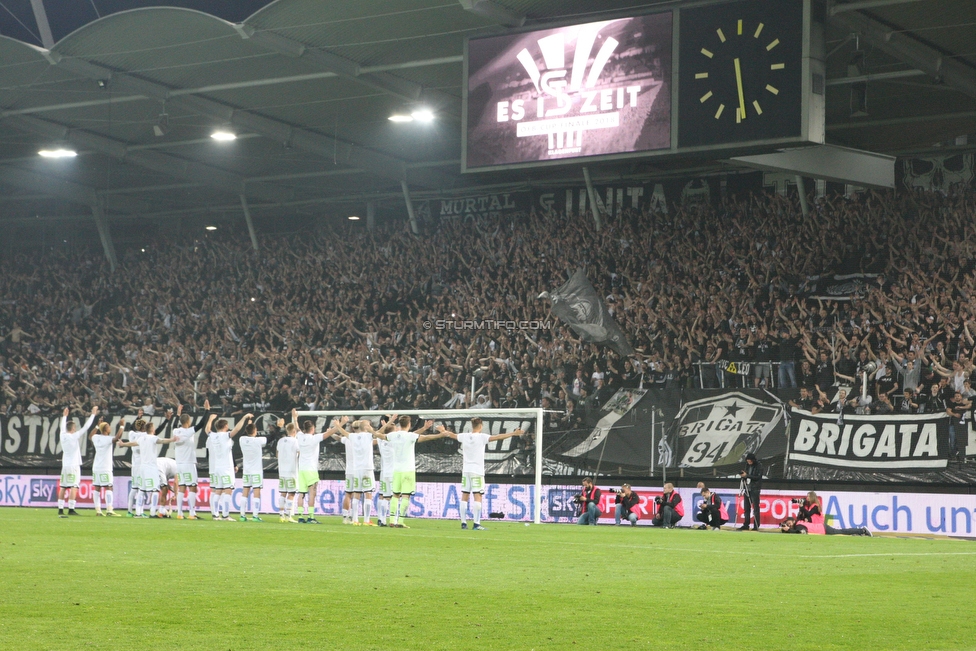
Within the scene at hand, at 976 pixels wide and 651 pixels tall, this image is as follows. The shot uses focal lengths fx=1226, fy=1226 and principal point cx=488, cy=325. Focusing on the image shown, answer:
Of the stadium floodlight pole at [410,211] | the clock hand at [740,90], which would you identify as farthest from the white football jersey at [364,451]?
the stadium floodlight pole at [410,211]

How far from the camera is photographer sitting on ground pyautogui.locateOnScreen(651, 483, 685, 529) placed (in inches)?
1000

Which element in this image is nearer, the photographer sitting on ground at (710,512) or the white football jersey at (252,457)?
the white football jersey at (252,457)

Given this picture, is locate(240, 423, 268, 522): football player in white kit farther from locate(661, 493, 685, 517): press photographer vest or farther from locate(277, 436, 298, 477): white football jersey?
locate(661, 493, 685, 517): press photographer vest

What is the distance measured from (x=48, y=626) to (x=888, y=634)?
5.48 m

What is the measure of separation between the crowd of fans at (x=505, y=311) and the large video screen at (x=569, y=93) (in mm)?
8119

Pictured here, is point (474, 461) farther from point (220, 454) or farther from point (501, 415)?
point (220, 454)

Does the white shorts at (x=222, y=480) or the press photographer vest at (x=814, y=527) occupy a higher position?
the white shorts at (x=222, y=480)

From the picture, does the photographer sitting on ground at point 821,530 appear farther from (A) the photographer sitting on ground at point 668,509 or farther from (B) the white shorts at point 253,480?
(B) the white shorts at point 253,480

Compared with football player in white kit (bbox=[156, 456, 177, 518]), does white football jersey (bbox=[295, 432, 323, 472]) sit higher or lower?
higher

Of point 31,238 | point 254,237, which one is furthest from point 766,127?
point 31,238

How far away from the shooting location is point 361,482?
2358 centimetres

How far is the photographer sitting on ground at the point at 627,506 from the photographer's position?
26.0 m

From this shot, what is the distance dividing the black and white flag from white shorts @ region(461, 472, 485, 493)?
28.2 feet

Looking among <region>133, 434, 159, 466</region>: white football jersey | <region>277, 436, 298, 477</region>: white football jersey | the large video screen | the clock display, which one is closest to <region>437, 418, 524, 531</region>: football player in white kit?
<region>277, 436, 298, 477</region>: white football jersey
